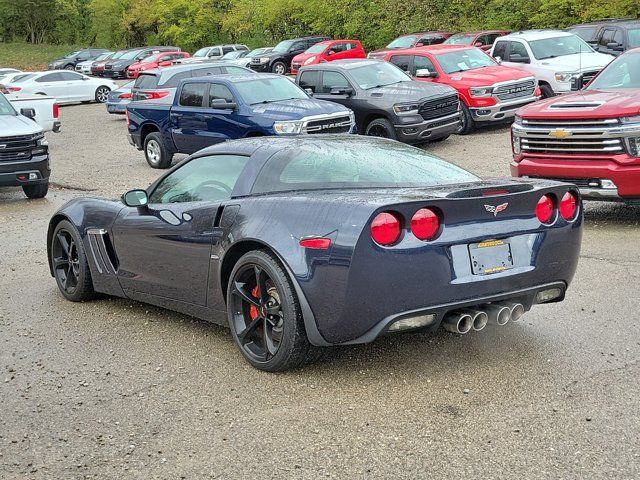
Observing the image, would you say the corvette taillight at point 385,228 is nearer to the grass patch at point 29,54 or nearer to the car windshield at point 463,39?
the car windshield at point 463,39

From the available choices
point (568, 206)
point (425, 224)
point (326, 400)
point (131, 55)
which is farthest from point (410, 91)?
point (131, 55)

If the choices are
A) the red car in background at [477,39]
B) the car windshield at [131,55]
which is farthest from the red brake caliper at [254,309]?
the car windshield at [131,55]

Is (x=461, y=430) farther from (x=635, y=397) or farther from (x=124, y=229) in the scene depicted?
(x=124, y=229)

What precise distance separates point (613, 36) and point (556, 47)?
278cm

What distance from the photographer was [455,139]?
62.4 ft

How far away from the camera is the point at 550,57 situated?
20969mm

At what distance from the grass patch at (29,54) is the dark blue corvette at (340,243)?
203 feet

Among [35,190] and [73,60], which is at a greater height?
[35,190]

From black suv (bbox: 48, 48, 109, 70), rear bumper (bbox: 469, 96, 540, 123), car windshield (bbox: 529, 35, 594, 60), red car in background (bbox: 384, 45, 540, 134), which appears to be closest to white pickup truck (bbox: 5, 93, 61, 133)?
red car in background (bbox: 384, 45, 540, 134)

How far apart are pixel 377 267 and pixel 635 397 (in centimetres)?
152

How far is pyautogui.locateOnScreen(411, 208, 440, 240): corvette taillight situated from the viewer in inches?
201

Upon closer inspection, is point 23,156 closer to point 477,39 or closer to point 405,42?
point 477,39

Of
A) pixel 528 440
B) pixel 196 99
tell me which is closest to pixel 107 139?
pixel 196 99

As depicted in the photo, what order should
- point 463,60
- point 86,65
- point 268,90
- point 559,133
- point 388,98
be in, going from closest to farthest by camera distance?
1. point 559,133
2. point 268,90
3. point 388,98
4. point 463,60
5. point 86,65
